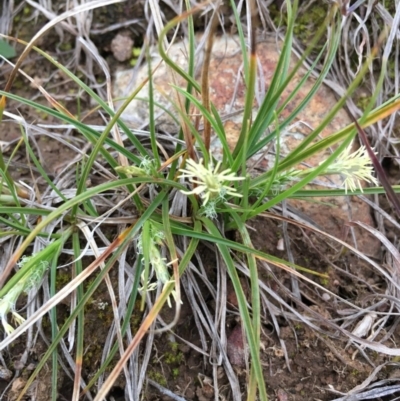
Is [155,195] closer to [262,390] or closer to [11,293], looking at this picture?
[11,293]

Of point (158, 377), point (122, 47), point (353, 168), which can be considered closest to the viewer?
point (353, 168)

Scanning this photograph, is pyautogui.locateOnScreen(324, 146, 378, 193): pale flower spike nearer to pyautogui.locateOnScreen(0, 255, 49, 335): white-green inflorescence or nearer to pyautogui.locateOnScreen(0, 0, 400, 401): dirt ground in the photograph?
pyautogui.locateOnScreen(0, 0, 400, 401): dirt ground

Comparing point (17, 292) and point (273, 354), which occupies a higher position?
point (17, 292)

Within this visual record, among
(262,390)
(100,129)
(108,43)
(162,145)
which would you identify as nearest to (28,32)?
(108,43)

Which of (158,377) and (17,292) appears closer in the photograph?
(17,292)

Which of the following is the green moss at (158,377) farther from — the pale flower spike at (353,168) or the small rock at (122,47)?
the small rock at (122,47)

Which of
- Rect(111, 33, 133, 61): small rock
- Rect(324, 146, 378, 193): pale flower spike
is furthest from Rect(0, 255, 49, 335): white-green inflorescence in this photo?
Rect(111, 33, 133, 61): small rock

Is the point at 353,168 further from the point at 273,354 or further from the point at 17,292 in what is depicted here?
the point at 17,292

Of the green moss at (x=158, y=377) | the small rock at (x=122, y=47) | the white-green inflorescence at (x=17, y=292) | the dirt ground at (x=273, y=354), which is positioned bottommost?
the green moss at (x=158, y=377)

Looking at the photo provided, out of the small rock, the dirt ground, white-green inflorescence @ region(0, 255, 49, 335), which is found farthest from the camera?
the small rock

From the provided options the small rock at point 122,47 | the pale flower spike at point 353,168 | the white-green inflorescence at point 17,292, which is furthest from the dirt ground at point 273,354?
the small rock at point 122,47

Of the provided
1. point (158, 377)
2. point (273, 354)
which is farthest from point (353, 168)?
point (158, 377)
